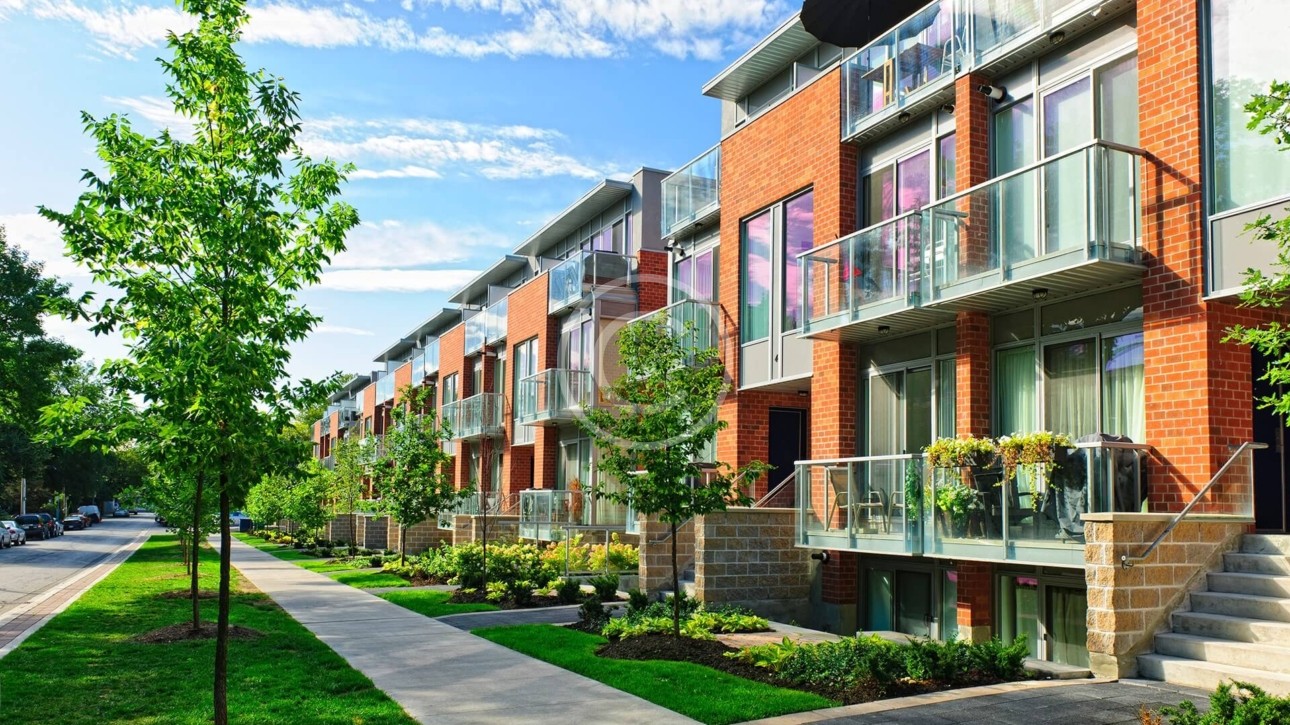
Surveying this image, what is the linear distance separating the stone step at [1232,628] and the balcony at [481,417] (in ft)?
92.5

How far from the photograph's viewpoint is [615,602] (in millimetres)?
19141

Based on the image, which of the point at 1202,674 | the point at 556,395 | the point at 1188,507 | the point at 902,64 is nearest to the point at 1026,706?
the point at 1202,674

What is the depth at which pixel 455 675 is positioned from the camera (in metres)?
11.8

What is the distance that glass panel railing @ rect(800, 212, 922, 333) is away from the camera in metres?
14.6

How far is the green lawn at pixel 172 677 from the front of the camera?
9523mm

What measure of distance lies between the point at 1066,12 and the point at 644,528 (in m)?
10.7

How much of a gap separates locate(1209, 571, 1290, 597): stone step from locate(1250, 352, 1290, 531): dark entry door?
168cm

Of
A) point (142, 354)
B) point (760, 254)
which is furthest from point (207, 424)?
point (760, 254)

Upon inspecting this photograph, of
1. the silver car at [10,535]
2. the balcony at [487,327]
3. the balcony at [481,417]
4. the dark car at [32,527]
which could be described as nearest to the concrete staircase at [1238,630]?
the balcony at [481,417]

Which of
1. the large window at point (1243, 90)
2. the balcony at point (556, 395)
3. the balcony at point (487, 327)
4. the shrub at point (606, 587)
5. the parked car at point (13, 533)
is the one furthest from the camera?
the parked car at point (13, 533)

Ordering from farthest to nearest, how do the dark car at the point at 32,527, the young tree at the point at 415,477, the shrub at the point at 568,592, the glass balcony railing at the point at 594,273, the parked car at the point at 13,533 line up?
the dark car at the point at 32,527 → the parked car at the point at 13,533 → the glass balcony railing at the point at 594,273 → the young tree at the point at 415,477 → the shrub at the point at 568,592

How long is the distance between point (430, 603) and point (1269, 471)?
14.5 meters

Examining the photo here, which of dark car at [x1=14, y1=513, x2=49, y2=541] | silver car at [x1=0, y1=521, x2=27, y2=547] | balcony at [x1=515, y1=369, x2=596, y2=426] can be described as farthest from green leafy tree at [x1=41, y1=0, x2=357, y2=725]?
dark car at [x1=14, y1=513, x2=49, y2=541]

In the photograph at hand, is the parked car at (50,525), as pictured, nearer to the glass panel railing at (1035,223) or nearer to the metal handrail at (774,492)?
the metal handrail at (774,492)
